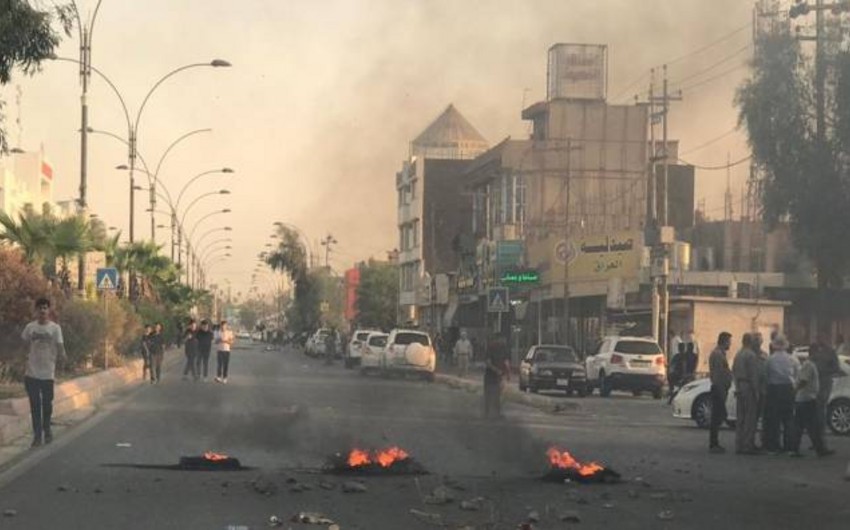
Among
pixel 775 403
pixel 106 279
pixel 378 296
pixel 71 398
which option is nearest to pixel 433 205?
pixel 378 296

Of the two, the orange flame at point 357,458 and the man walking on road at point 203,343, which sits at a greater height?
the man walking on road at point 203,343

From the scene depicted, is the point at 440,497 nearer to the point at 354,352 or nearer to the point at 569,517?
the point at 569,517

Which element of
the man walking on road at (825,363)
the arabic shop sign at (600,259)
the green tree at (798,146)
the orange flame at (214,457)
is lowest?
the orange flame at (214,457)

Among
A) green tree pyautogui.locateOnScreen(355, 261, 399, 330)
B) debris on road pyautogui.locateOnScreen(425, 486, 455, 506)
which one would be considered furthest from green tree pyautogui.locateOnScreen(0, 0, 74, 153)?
green tree pyautogui.locateOnScreen(355, 261, 399, 330)

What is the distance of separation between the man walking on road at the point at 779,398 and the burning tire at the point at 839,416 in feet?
14.0

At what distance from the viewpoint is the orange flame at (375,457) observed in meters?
12.6

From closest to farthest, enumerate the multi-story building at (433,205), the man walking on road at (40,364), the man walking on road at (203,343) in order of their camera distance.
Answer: the man walking on road at (40,364) → the man walking on road at (203,343) → the multi-story building at (433,205)

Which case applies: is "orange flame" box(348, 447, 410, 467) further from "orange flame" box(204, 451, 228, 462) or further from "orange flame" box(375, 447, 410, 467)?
"orange flame" box(204, 451, 228, 462)

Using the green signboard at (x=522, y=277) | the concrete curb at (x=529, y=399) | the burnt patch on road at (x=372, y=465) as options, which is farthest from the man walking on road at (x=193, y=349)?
the burnt patch on road at (x=372, y=465)

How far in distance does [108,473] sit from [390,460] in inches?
114

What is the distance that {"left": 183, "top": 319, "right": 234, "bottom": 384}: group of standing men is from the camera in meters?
32.9

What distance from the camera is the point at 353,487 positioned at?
36.7ft

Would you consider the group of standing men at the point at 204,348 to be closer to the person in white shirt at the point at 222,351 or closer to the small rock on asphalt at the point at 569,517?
the person in white shirt at the point at 222,351

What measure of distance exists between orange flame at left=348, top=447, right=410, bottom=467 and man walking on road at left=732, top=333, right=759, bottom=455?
225 inches
